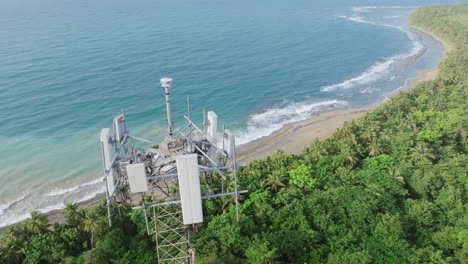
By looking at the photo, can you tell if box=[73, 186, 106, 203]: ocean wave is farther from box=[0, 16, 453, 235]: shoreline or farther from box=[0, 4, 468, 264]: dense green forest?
box=[0, 4, 468, 264]: dense green forest

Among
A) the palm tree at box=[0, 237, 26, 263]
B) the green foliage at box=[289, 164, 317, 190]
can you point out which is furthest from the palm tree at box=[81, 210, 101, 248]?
the green foliage at box=[289, 164, 317, 190]

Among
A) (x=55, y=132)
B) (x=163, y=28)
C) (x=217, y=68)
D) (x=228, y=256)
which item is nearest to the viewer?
(x=228, y=256)

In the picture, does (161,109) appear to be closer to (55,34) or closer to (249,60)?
(249,60)

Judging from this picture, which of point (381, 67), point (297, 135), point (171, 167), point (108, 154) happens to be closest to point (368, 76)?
point (381, 67)

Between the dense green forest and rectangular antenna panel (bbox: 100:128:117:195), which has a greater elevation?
rectangular antenna panel (bbox: 100:128:117:195)

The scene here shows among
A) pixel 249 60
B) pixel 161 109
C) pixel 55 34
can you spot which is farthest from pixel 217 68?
pixel 55 34

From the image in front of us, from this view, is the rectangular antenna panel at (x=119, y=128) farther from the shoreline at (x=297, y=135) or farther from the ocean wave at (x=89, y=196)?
the shoreline at (x=297, y=135)
